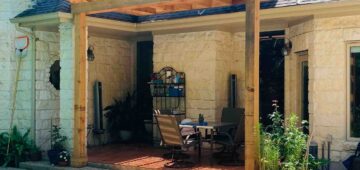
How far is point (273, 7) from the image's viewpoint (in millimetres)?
9008

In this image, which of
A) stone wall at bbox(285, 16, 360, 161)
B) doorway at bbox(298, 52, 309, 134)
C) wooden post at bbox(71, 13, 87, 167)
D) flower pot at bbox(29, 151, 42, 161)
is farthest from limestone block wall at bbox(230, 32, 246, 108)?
flower pot at bbox(29, 151, 42, 161)

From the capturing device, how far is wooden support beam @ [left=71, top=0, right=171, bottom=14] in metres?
8.43

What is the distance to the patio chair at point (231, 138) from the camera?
8.83 metres

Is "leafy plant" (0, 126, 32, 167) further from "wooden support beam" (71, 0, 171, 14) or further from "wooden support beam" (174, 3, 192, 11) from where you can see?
"wooden support beam" (174, 3, 192, 11)

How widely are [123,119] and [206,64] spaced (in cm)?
279

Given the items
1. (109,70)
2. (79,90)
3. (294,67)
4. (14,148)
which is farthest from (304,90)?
(14,148)

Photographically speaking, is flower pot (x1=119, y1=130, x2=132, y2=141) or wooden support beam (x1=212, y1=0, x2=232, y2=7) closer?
wooden support beam (x1=212, y1=0, x2=232, y2=7)

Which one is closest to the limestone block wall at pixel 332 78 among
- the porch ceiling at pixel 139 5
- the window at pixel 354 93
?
the window at pixel 354 93

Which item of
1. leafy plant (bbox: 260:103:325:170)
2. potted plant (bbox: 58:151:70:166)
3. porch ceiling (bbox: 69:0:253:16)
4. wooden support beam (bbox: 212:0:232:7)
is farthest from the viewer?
potted plant (bbox: 58:151:70:166)

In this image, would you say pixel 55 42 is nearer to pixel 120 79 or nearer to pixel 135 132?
pixel 120 79

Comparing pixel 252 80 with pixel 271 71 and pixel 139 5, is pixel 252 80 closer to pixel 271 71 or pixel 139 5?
pixel 139 5

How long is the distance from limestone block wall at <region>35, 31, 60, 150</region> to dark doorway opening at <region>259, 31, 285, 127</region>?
4594 mm

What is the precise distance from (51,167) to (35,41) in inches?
112

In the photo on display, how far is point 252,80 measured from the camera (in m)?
7.08
